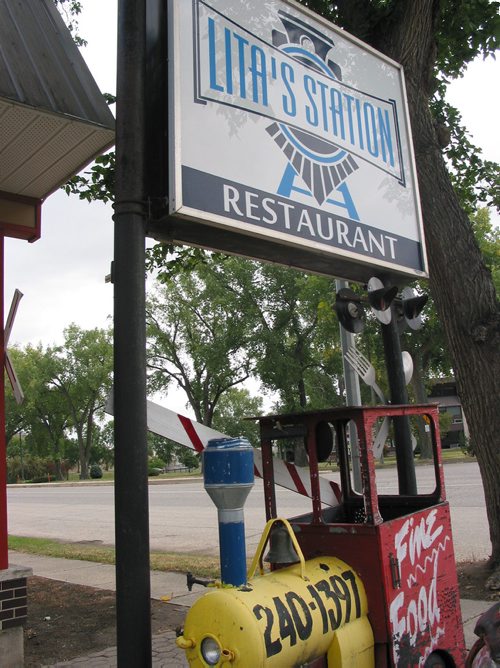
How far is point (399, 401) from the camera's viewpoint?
14.9ft

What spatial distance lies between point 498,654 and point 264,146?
107 inches

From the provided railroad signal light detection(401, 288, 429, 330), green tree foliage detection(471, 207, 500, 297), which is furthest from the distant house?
railroad signal light detection(401, 288, 429, 330)

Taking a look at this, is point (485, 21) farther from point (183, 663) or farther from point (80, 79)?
point (183, 663)

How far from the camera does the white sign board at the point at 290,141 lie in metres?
3.14

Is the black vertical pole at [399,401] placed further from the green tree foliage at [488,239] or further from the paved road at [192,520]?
the green tree foliage at [488,239]

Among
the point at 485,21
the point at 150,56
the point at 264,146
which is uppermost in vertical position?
the point at 485,21

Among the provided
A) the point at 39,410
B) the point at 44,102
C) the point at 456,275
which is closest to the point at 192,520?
the point at 456,275

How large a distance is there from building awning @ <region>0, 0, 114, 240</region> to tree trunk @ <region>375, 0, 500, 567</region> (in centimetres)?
382

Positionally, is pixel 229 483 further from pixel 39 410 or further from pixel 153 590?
pixel 39 410

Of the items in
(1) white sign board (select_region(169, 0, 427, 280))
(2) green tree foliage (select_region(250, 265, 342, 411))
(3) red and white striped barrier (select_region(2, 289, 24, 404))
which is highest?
(2) green tree foliage (select_region(250, 265, 342, 411))

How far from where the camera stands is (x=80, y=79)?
4117 mm

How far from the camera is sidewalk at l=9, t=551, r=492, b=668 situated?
185 inches

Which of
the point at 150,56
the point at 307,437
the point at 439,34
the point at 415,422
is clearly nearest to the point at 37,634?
the point at 307,437

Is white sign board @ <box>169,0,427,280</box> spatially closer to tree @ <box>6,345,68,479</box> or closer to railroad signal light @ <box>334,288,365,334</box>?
railroad signal light @ <box>334,288,365,334</box>
